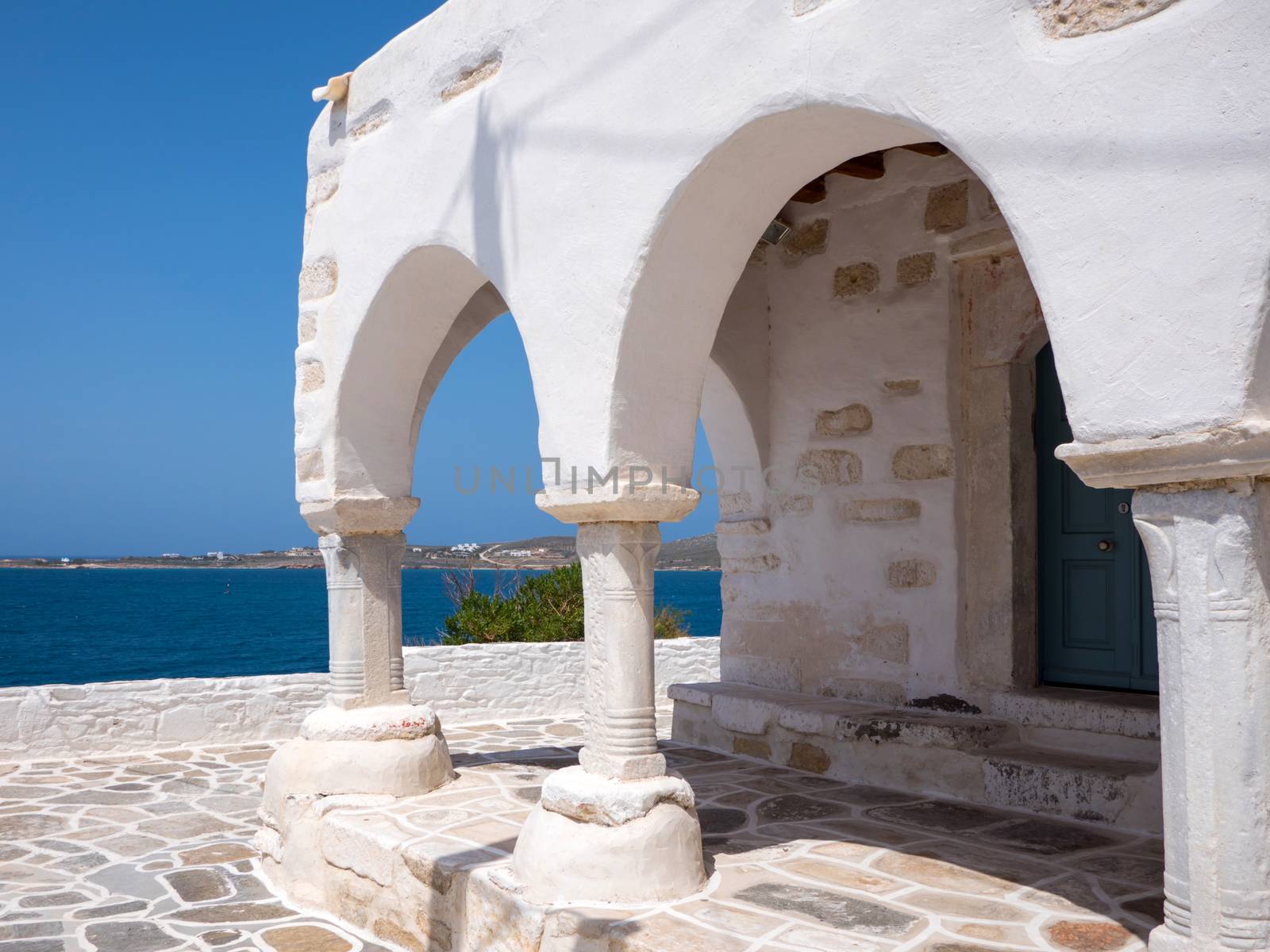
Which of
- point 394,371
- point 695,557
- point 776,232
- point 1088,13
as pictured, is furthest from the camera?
point 695,557

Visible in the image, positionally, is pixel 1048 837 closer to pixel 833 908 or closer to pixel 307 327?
pixel 833 908

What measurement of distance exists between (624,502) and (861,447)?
8.10ft

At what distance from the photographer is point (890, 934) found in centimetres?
310

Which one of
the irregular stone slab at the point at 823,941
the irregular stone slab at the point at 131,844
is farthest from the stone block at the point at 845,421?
the irregular stone slab at the point at 131,844

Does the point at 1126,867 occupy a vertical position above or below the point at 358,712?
below

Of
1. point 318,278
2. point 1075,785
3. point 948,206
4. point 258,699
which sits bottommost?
point 258,699

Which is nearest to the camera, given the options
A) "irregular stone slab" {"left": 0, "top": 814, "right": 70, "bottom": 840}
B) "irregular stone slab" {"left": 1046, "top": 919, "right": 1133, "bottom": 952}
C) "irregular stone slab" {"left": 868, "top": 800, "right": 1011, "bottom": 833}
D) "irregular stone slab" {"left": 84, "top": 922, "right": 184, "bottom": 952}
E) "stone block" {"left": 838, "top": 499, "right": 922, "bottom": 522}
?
"irregular stone slab" {"left": 1046, "top": 919, "right": 1133, "bottom": 952}

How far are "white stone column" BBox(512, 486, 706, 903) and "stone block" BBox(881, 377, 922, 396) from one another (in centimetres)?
216

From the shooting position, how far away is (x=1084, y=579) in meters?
5.00

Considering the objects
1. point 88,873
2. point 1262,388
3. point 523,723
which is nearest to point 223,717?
point 523,723

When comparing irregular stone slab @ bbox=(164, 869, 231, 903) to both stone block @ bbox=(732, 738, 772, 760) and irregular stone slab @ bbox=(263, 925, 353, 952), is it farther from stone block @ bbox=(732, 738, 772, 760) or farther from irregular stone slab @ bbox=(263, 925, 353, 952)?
stone block @ bbox=(732, 738, 772, 760)

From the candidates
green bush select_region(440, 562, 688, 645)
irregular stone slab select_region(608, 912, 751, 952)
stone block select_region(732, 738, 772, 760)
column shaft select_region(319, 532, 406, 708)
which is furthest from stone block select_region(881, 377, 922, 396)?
green bush select_region(440, 562, 688, 645)

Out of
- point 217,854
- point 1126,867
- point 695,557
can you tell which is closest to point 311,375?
point 217,854

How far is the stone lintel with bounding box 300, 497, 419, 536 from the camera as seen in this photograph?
5219 mm
